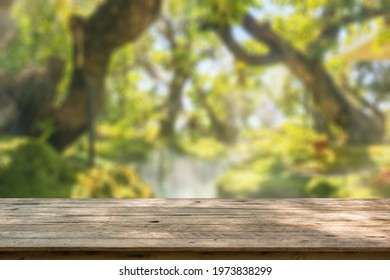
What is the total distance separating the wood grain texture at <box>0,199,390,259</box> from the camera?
5.68 ft

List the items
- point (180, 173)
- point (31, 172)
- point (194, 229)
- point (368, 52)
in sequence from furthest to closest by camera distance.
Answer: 1. point (180, 173)
2. point (368, 52)
3. point (31, 172)
4. point (194, 229)

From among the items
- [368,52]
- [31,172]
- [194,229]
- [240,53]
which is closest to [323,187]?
[368,52]

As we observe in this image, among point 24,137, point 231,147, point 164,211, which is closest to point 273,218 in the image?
point 164,211

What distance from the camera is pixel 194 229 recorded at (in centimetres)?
202

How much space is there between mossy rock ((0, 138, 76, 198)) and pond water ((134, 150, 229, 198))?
63 cm

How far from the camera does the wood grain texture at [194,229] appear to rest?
173cm

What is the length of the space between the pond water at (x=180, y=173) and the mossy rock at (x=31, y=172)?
2.06ft

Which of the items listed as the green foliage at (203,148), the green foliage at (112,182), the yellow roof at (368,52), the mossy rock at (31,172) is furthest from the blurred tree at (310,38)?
the mossy rock at (31,172)

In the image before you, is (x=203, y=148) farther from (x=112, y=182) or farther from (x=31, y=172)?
(x=31, y=172)

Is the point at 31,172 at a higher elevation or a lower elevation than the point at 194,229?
higher

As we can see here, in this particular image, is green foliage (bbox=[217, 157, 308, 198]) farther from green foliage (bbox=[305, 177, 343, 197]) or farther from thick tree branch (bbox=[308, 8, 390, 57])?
thick tree branch (bbox=[308, 8, 390, 57])

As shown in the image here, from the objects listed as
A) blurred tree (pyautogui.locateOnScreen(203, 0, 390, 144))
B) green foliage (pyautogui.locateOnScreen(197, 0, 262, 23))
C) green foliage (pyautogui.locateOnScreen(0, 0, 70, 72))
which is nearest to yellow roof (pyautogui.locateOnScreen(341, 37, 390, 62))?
blurred tree (pyautogui.locateOnScreen(203, 0, 390, 144))

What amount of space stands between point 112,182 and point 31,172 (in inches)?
26.3
